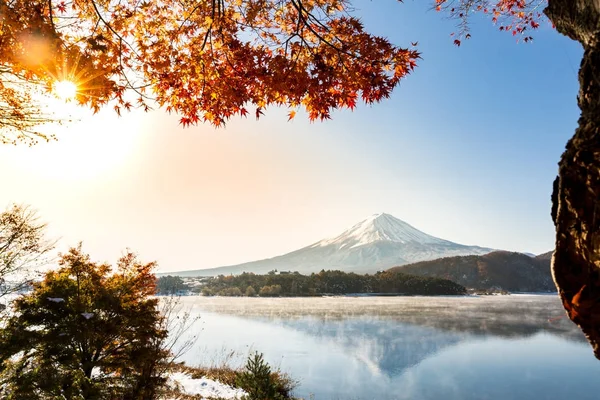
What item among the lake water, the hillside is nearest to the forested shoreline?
the hillside

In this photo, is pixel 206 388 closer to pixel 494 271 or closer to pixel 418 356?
pixel 418 356

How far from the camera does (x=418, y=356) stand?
15.1 metres

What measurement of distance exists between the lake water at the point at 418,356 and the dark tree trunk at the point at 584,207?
5960mm

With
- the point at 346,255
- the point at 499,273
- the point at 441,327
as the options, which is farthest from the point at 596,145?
the point at 346,255

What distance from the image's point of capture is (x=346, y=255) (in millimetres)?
196375

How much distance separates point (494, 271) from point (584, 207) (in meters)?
100

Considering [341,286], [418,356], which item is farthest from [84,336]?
[341,286]

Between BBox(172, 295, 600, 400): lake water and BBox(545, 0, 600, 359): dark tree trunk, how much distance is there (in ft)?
19.6

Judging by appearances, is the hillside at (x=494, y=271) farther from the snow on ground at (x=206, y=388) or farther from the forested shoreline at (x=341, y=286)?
the snow on ground at (x=206, y=388)

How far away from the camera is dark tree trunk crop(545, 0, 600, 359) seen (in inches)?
48.5

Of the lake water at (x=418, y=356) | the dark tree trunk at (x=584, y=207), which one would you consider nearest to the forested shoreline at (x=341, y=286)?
the lake water at (x=418, y=356)

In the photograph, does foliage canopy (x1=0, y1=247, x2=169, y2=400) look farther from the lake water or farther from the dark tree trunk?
the dark tree trunk

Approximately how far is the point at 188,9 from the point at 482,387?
13.4m

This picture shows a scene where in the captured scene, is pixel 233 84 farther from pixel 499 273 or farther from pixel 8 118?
pixel 499 273
